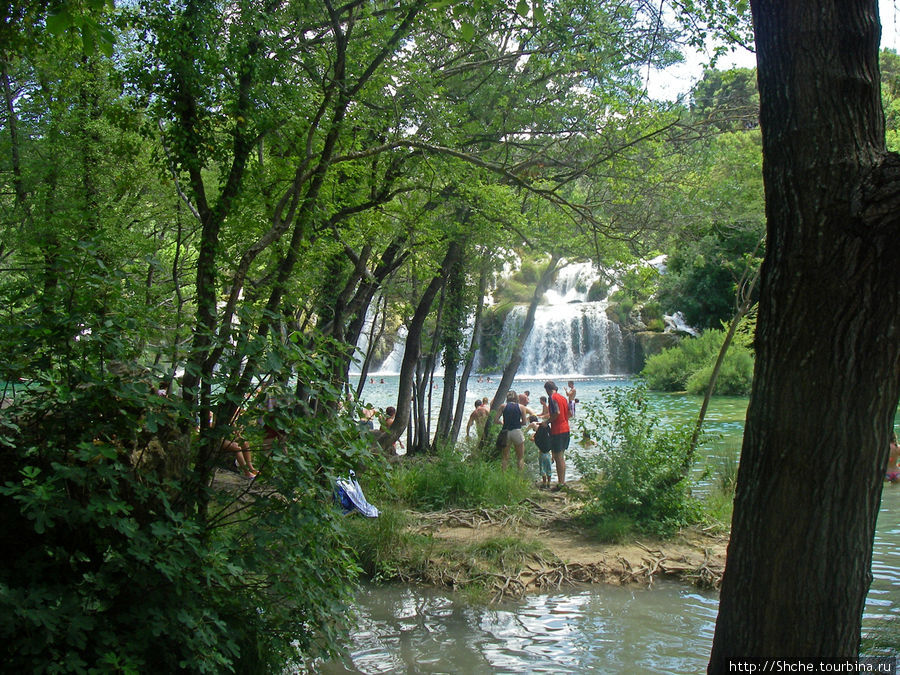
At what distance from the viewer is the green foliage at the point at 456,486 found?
10.1m

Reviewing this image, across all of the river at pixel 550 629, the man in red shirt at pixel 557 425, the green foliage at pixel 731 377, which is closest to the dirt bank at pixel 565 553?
the river at pixel 550 629

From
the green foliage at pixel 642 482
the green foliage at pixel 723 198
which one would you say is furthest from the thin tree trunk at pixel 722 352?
the green foliage at pixel 723 198

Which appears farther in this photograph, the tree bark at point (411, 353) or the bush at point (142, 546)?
the tree bark at point (411, 353)

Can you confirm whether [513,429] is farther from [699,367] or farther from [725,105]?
[699,367]

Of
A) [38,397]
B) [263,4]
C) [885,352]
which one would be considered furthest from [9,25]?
[885,352]

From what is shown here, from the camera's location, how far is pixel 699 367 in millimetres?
31734

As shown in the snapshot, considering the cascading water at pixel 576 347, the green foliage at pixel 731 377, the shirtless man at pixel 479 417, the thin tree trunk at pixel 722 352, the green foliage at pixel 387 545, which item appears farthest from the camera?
the cascading water at pixel 576 347

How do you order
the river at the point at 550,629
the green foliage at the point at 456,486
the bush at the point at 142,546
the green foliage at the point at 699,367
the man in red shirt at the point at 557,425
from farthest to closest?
the green foliage at the point at 699,367 → the man in red shirt at the point at 557,425 → the green foliage at the point at 456,486 → the river at the point at 550,629 → the bush at the point at 142,546

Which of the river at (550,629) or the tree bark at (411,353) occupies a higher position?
the tree bark at (411,353)

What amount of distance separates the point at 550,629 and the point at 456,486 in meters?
4.02

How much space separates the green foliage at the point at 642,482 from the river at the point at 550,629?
56.9 inches

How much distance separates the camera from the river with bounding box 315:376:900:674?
5637 millimetres

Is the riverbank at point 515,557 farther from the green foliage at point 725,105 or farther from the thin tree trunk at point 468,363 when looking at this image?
the thin tree trunk at point 468,363

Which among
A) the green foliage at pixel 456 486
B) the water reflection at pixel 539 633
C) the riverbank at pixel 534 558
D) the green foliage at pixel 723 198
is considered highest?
the green foliage at pixel 723 198
